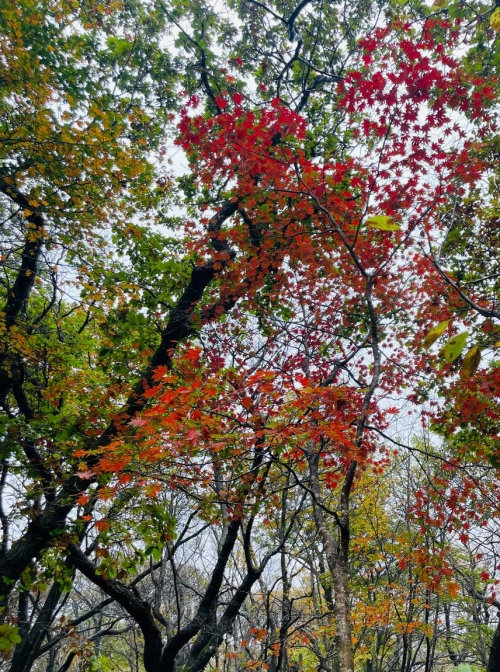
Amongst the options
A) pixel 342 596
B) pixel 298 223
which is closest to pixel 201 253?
pixel 298 223

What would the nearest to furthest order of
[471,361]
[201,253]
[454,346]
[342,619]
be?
[454,346]
[471,361]
[342,619]
[201,253]

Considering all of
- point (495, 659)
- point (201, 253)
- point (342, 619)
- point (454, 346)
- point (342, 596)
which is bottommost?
point (342, 619)

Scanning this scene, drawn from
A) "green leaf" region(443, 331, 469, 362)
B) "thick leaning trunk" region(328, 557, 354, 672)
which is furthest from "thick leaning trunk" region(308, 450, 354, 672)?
"green leaf" region(443, 331, 469, 362)

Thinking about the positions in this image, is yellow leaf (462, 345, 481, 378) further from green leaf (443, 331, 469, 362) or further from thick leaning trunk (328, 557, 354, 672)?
thick leaning trunk (328, 557, 354, 672)

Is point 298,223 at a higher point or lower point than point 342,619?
higher

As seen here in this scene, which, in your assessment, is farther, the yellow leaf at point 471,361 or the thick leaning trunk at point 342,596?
the thick leaning trunk at point 342,596

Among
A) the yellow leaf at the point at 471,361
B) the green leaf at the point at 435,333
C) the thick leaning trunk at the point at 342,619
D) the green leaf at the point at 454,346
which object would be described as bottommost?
the thick leaning trunk at the point at 342,619

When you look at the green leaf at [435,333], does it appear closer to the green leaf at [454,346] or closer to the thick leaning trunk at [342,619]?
the green leaf at [454,346]

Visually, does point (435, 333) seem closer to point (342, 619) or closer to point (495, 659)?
point (342, 619)

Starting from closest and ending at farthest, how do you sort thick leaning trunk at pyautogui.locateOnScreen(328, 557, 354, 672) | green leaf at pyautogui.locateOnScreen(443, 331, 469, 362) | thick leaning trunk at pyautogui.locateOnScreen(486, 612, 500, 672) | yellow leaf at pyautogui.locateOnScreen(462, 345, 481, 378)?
green leaf at pyautogui.locateOnScreen(443, 331, 469, 362), yellow leaf at pyautogui.locateOnScreen(462, 345, 481, 378), thick leaning trunk at pyautogui.locateOnScreen(328, 557, 354, 672), thick leaning trunk at pyautogui.locateOnScreen(486, 612, 500, 672)

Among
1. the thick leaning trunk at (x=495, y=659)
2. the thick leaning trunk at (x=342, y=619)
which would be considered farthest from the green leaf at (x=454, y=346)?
the thick leaning trunk at (x=495, y=659)

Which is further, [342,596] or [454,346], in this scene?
[342,596]

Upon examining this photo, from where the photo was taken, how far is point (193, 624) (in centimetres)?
564

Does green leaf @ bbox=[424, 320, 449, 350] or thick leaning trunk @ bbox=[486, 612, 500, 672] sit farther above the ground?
thick leaning trunk @ bbox=[486, 612, 500, 672]
